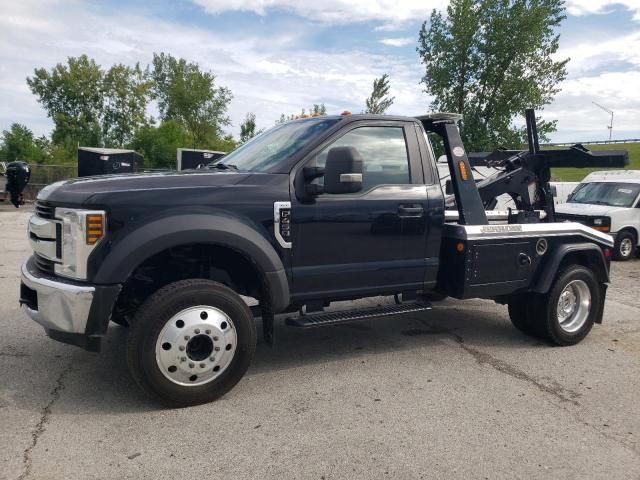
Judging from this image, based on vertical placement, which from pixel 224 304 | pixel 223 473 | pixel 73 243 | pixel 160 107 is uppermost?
pixel 160 107

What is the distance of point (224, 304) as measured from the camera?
3.73 metres

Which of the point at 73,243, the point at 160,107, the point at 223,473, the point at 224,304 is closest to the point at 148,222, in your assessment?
the point at 73,243

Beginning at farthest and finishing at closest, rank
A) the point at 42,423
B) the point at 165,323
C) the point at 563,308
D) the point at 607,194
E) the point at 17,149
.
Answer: the point at 17,149 → the point at 607,194 → the point at 563,308 → the point at 165,323 → the point at 42,423

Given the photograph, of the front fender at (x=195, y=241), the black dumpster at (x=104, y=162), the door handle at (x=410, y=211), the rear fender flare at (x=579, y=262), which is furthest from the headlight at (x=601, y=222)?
the black dumpster at (x=104, y=162)

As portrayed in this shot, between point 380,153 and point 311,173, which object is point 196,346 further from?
point 380,153

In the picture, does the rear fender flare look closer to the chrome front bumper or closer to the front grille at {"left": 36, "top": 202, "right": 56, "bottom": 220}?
the chrome front bumper

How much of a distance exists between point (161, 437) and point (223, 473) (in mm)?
583

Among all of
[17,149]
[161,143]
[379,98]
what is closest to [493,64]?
[379,98]

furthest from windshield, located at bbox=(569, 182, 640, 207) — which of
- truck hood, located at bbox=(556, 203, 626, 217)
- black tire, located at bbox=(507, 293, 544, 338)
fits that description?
black tire, located at bbox=(507, 293, 544, 338)

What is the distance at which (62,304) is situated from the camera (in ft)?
11.4

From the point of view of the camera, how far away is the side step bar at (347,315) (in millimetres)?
4141

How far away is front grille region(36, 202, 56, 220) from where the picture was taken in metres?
3.69

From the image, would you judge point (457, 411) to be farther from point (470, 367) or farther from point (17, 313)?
point (17, 313)

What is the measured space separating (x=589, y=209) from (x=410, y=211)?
9350 millimetres
